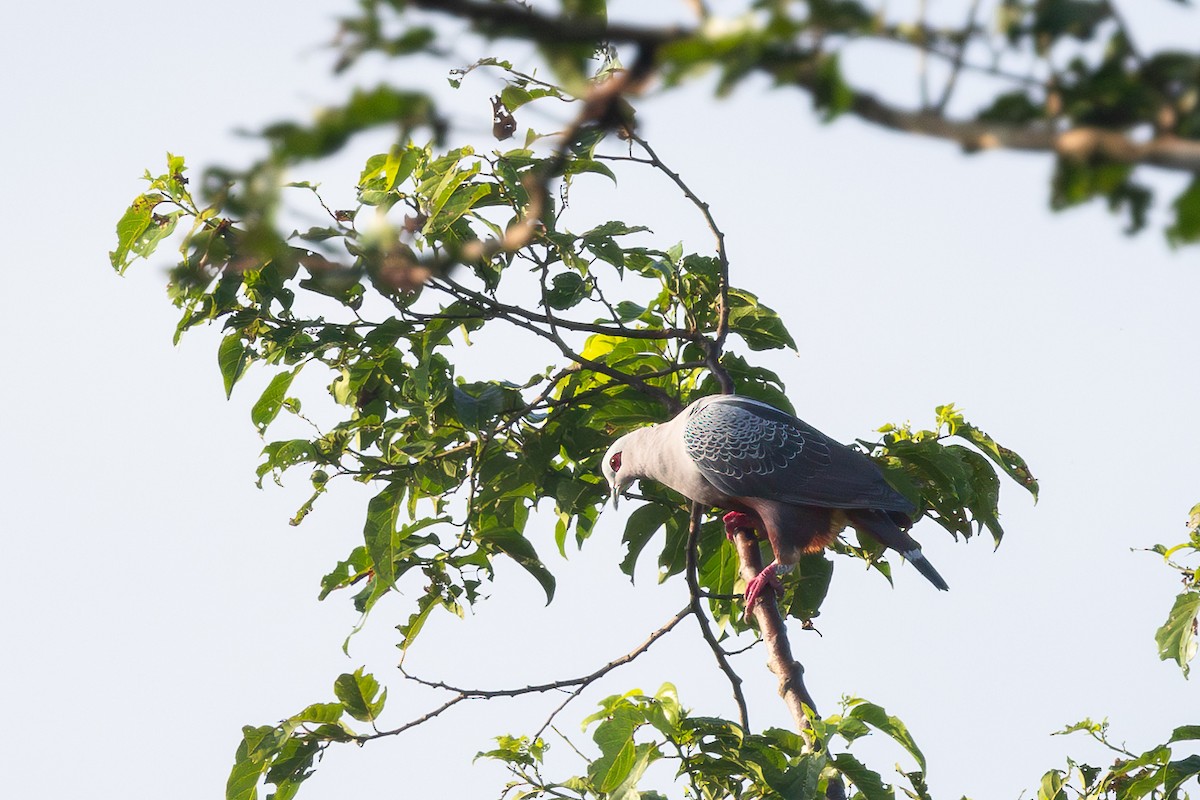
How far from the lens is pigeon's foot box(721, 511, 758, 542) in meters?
5.37

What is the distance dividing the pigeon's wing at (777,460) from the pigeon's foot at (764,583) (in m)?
0.40

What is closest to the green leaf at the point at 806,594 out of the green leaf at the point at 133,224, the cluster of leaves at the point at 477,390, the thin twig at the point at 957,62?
the cluster of leaves at the point at 477,390

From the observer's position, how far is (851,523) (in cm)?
548

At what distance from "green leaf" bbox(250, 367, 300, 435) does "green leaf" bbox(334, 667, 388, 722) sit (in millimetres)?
1120

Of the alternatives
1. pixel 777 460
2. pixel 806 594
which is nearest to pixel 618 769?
pixel 806 594

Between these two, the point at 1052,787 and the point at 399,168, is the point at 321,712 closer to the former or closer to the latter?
the point at 399,168

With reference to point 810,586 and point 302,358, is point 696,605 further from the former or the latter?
point 302,358

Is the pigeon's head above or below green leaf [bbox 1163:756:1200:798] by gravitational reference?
above

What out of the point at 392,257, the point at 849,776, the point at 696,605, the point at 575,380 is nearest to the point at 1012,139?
the point at 392,257

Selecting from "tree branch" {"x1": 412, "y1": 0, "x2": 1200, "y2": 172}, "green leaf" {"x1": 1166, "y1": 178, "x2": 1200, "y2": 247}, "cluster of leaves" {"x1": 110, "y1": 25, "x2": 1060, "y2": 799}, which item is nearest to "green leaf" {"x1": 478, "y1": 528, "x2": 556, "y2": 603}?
"cluster of leaves" {"x1": 110, "y1": 25, "x2": 1060, "y2": 799}

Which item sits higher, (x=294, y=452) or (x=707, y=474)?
(x=707, y=474)

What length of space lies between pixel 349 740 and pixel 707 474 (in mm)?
1836

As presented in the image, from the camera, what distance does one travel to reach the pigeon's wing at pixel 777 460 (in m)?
5.20

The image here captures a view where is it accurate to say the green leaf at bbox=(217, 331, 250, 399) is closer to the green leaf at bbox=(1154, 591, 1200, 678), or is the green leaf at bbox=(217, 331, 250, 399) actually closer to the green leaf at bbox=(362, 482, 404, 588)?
the green leaf at bbox=(362, 482, 404, 588)
